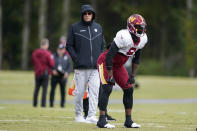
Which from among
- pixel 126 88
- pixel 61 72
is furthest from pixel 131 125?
pixel 61 72

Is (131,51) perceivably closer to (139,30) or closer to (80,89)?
(139,30)

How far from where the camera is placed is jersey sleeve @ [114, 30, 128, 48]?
1063cm

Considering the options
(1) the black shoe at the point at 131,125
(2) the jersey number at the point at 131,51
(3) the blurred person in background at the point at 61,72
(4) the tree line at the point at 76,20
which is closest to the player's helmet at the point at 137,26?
(2) the jersey number at the point at 131,51

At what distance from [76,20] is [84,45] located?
50.8m

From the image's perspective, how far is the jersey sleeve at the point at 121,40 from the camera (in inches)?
419

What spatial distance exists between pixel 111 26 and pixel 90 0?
582 centimetres

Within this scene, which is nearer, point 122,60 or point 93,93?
point 122,60

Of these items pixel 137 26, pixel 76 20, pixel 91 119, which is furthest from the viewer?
pixel 76 20

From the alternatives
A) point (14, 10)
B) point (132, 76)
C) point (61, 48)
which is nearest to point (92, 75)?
point (132, 76)

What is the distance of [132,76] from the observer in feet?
36.4

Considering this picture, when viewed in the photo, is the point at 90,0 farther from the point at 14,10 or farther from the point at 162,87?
the point at 162,87

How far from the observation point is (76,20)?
206 feet

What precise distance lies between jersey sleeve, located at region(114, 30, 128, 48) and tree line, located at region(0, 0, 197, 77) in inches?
1763

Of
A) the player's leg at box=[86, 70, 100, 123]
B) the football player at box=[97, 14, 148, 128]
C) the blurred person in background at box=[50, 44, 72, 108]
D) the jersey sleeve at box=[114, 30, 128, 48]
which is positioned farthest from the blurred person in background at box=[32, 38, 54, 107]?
the jersey sleeve at box=[114, 30, 128, 48]
